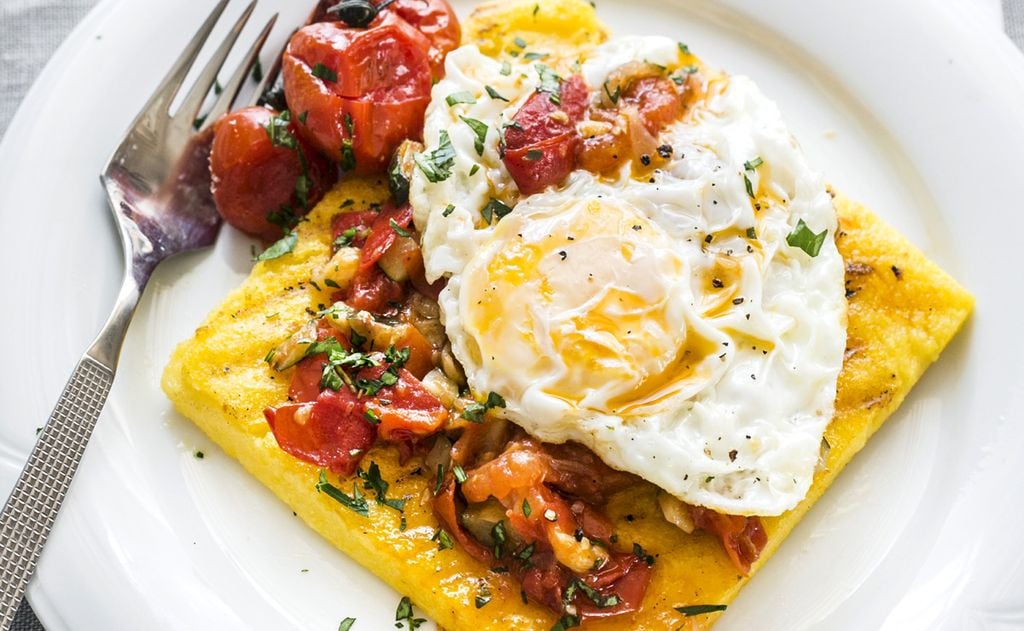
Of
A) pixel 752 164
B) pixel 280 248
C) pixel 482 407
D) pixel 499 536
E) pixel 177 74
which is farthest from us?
pixel 177 74

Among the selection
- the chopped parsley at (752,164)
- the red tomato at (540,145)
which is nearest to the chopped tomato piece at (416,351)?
the red tomato at (540,145)

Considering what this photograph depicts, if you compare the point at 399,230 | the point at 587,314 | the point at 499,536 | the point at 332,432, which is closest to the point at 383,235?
the point at 399,230

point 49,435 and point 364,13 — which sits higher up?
point 364,13

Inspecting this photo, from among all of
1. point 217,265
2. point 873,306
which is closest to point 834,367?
point 873,306

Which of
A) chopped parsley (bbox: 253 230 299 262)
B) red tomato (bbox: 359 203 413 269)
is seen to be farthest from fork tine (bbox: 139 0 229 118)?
red tomato (bbox: 359 203 413 269)

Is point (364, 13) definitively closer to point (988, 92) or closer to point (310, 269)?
point (310, 269)

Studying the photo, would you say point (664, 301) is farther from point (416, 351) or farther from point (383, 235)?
point (383, 235)

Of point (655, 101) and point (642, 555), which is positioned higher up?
point (655, 101)
